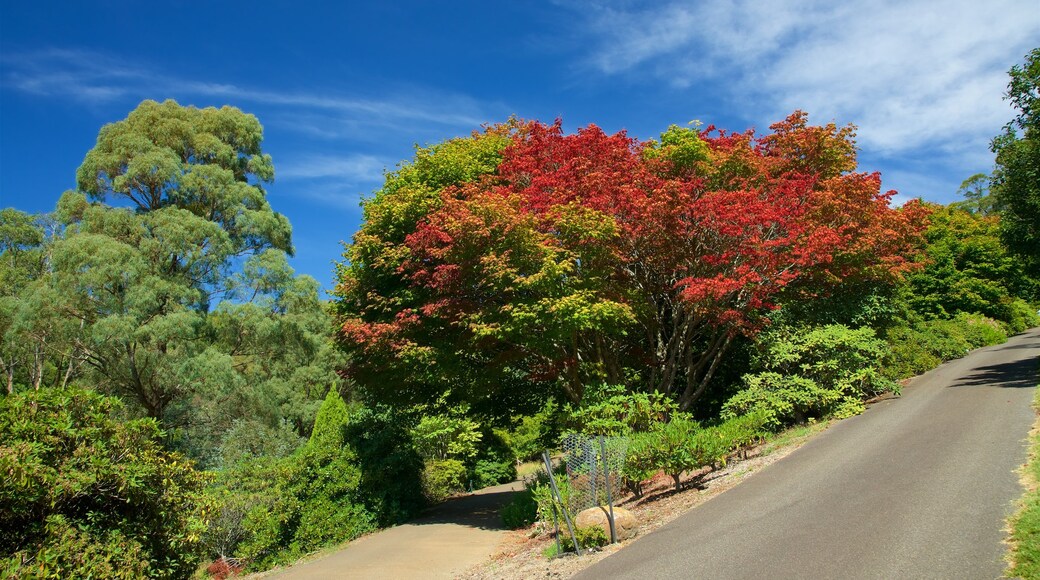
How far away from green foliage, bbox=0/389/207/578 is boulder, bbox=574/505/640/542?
15.2 ft

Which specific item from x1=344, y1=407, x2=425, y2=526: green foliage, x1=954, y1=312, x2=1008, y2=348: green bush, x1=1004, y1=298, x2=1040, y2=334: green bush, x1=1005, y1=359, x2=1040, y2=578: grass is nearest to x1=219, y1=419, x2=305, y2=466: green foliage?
x1=344, y1=407, x2=425, y2=526: green foliage

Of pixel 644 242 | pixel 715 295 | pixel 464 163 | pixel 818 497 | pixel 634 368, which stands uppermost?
pixel 464 163

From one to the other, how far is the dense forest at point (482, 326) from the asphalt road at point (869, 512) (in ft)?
5.30

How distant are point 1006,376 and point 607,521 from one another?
12101 millimetres

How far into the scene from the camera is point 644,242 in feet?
42.3

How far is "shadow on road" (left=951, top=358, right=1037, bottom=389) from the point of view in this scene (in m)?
12.8

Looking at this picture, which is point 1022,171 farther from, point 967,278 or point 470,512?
point 967,278

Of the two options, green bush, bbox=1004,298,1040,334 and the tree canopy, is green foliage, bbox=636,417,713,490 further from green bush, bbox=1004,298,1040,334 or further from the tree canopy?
green bush, bbox=1004,298,1040,334

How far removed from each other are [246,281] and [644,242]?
54.9 feet

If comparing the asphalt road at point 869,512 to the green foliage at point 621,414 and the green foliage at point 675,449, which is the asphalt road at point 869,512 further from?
the green foliage at point 621,414

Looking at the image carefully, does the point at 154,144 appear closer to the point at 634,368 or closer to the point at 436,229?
the point at 436,229

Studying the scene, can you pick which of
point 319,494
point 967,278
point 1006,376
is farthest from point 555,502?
point 967,278

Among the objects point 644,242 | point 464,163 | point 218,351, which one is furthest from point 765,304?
point 218,351

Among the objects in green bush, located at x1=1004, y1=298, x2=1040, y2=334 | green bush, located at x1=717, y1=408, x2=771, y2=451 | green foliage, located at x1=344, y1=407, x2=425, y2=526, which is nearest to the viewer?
green bush, located at x1=717, y1=408, x2=771, y2=451
